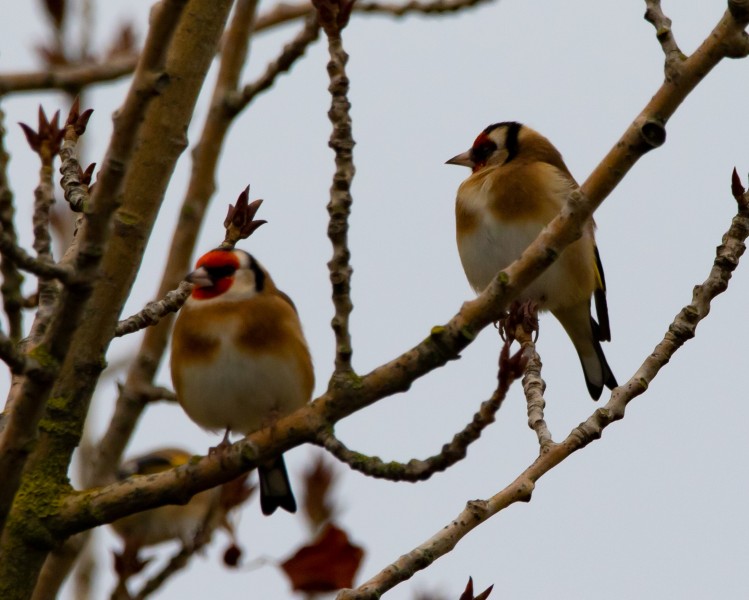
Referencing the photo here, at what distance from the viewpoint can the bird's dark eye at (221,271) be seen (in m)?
5.00

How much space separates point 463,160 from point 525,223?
3.46ft

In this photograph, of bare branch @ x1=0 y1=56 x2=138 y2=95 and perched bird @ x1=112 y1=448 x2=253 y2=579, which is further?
perched bird @ x1=112 y1=448 x2=253 y2=579

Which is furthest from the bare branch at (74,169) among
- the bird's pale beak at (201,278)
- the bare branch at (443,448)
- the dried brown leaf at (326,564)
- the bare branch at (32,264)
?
the dried brown leaf at (326,564)

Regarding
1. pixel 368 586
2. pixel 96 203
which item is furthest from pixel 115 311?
pixel 368 586

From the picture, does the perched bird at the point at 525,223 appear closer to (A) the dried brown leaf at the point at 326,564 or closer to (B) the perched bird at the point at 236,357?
(B) the perched bird at the point at 236,357

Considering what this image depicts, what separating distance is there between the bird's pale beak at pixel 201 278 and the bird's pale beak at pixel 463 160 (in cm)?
216

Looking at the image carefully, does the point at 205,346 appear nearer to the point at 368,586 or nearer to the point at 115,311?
the point at 115,311

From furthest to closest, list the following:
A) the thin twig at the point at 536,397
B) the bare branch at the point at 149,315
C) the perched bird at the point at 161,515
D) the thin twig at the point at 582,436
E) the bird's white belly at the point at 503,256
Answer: the perched bird at the point at 161,515 → the bird's white belly at the point at 503,256 → the bare branch at the point at 149,315 → the thin twig at the point at 536,397 → the thin twig at the point at 582,436

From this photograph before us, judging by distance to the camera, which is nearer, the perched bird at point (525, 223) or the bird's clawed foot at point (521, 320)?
the bird's clawed foot at point (521, 320)

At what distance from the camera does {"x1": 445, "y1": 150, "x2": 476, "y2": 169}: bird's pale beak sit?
259 inches

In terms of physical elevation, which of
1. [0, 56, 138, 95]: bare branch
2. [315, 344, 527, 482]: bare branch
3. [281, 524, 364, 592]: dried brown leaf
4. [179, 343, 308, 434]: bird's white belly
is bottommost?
[315, 344, 527, 482]: bare branch

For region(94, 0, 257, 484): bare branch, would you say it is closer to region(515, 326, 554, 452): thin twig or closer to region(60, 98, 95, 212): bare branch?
region(60, 98, 95, 212): bare branch

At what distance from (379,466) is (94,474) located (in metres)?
2.50

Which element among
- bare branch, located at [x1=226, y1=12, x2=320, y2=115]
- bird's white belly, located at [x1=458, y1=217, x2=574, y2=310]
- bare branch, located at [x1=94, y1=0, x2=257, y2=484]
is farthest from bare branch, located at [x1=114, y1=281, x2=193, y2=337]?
bird's white belly, located at [x1=458, y1=217, x2=574, y2=310]
